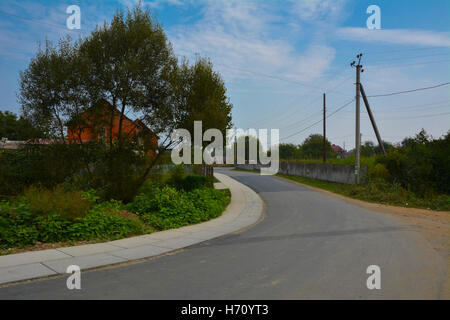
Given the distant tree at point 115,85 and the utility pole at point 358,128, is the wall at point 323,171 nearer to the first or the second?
the utility pole at point 358,128

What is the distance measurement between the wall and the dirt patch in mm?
6915

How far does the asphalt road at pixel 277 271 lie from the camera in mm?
4574

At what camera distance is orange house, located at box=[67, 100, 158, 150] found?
41.3 ft

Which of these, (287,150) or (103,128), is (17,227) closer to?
(103,128)

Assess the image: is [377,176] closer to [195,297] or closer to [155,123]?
[155,123]

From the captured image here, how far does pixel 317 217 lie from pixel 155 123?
23.5ft

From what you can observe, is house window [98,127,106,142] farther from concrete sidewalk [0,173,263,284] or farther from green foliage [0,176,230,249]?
concrete sidewalk [0,173,263,284]

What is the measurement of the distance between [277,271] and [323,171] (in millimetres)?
24984

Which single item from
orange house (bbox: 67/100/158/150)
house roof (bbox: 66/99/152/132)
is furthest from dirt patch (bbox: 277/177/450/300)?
house roof (bbox: 66/99/152/132)

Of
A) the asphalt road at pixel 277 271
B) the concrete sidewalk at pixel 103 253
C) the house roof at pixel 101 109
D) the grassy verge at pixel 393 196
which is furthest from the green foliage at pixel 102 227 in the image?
the grassy verge at pixel 393 196

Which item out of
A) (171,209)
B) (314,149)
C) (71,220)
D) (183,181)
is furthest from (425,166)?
(314,149)

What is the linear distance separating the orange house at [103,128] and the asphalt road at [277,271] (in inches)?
241
